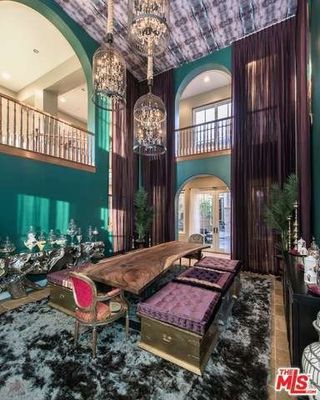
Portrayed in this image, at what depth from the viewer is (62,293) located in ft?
10.2

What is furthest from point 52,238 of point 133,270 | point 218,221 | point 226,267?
point 218,221

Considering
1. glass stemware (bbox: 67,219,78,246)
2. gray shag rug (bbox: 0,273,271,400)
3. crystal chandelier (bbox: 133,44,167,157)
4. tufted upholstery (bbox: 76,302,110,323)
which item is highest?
crystal chandelier (bbox: 133,44,167,157)

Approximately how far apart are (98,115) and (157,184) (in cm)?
277

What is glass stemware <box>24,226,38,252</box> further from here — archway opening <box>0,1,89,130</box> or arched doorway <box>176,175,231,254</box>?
arched doorway <box>176,175,231,254</box>

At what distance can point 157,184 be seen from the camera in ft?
23.6

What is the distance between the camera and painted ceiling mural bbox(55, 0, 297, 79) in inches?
192

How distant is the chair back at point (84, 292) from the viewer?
2.11 m

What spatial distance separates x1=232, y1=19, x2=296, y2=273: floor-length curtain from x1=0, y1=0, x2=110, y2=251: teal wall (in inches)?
146

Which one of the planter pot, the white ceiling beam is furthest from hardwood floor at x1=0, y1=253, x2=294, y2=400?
the white ceiling beam

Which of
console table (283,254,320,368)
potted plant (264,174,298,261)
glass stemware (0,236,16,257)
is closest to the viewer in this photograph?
console table (283,254,320,368)

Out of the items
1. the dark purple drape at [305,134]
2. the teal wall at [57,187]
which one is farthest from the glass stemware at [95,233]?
the dark purple drape at [305,134]

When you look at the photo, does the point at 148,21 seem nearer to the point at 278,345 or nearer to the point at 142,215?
the point at 278,345

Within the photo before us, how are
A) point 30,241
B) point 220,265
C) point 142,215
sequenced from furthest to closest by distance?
point 142,215
point 30,241
point 220,265
